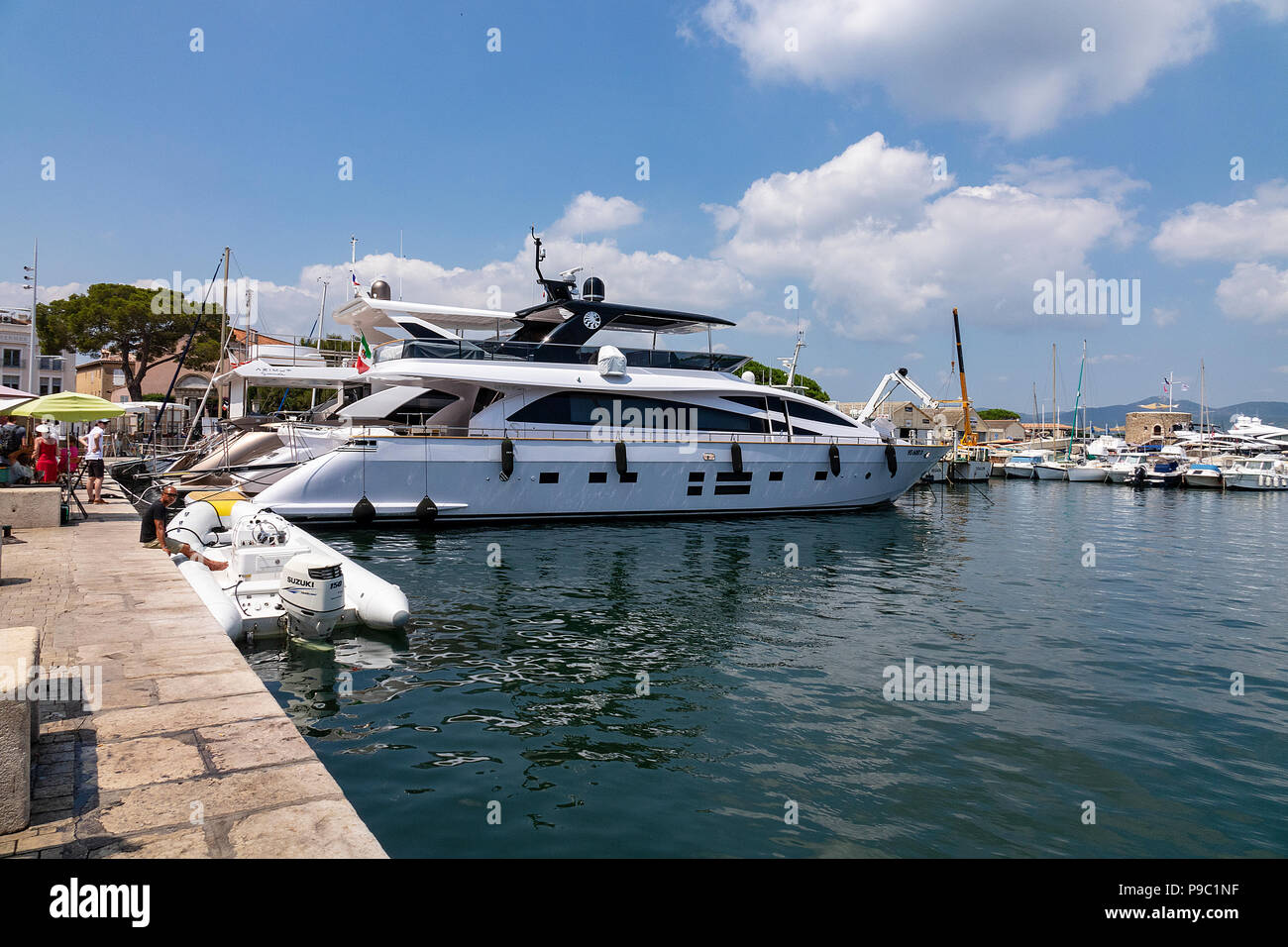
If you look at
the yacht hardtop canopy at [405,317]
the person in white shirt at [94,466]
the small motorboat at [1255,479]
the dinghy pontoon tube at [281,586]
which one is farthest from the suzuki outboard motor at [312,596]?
the small motorboat at [1255,479]

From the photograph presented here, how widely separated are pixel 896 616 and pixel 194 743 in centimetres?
879

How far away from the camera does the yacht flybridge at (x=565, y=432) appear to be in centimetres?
1723

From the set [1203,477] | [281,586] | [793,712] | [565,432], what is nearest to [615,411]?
[565,432]

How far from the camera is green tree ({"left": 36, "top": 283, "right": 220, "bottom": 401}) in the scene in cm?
4453

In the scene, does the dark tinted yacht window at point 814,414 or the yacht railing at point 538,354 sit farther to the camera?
the dark tinted yacht window at point 814,414

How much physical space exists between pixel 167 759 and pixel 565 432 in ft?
50.7

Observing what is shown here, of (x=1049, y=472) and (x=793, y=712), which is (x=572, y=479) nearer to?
(x=793, y=712)

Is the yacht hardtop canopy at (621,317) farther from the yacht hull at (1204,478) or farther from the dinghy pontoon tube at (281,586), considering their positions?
the yacht hull at (1204,478)

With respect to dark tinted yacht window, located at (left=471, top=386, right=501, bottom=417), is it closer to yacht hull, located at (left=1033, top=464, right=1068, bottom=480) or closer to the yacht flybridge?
the yacht flybridge

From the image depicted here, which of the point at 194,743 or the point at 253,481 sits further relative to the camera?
the point at 253,481

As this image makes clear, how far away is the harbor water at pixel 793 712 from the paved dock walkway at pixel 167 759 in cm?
90
